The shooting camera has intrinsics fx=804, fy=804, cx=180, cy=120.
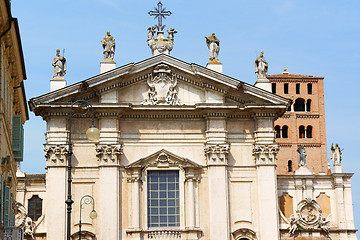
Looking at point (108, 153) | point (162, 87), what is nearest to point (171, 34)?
point (162, 87)

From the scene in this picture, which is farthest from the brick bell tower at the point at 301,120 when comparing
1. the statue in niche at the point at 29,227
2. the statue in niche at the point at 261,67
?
the statue in niche at the point at 29,227

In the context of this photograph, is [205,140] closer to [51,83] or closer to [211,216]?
[211,216]

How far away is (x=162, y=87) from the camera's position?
41.5 meters

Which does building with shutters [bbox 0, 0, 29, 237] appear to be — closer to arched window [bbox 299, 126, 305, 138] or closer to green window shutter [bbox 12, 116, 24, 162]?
green window shutter [bbox 12, 116, 24, 162]

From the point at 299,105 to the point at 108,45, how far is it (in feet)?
Result: 151

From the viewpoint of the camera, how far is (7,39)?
83.8 feet

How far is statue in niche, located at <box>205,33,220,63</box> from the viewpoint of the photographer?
140 ft

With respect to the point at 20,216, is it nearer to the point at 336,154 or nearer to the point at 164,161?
the point at 164,161

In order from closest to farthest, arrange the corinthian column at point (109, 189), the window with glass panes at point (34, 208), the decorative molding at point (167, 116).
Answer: the corinthian column at point (109, 189) → the decorative molding at point (167, 116) → the window with glass panes at point (34, 208)

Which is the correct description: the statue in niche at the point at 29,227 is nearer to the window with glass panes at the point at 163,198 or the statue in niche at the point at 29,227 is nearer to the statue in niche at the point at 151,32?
the window with glass panes at the point at 163,198

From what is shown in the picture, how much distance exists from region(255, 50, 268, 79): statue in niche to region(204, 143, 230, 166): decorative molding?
4.75m

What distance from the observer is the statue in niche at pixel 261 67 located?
4284 cm

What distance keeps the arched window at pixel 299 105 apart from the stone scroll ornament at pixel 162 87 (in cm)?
4452

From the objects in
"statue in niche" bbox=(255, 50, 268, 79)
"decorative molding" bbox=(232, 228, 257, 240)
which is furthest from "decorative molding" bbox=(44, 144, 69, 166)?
"statue in niche" bbox=(255, 50, 268, 79)
